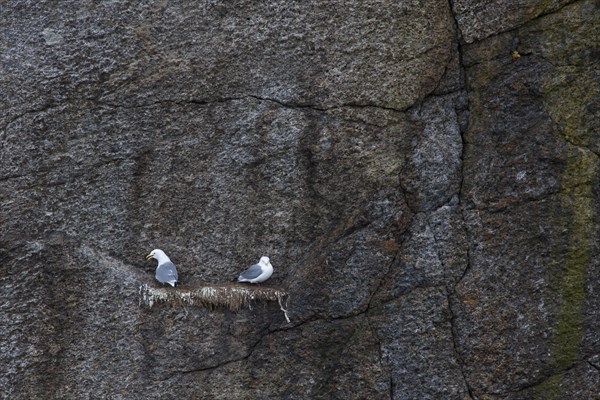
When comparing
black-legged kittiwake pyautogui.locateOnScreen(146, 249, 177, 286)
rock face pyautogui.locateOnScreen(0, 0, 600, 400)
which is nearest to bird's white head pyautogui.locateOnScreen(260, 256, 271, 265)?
rock face pyautogui.locateOnScreen(0, 0, 600, 400)

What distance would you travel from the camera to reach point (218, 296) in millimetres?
5285

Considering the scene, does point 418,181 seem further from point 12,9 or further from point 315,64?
point 12,9

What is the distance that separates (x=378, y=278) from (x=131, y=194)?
135 centimetres

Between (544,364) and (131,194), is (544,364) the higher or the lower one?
the lower one

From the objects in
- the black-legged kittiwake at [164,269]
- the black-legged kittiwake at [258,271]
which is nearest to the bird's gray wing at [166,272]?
the black-legged kittiwake at [164,269]

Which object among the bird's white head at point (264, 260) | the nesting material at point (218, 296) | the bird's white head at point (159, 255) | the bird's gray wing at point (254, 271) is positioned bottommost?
the nesting material at point (218, 296)

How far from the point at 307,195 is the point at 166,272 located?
0.83 metres

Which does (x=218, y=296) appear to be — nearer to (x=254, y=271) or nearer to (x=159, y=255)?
(x=254, y=271)

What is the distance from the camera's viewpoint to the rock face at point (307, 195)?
5211 mm

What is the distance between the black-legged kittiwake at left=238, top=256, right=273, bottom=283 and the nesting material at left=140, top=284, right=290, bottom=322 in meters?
0.07

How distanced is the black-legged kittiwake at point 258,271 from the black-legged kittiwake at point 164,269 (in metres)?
0.36

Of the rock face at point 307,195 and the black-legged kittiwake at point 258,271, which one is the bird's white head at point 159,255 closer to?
the rock face at point 307,195

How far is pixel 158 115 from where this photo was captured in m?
5.30

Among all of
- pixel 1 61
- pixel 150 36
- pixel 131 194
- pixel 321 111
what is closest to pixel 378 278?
pixel 321 111
